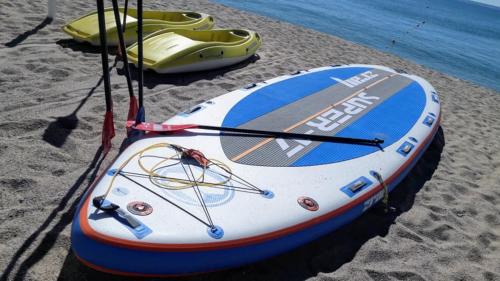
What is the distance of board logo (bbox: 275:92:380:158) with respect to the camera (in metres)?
3.65

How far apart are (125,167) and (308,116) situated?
2073 millimetres

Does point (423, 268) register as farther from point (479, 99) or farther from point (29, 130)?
point (479, 99)

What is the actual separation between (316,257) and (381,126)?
1973mm

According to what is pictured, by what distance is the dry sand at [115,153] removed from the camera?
8.88 ft

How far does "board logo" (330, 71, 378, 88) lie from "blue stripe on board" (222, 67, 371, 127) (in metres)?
0.08

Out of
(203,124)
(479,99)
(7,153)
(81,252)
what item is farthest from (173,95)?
(479,99)

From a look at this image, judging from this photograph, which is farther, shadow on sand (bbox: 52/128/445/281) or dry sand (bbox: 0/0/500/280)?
dry sand (bbox: 0/0/500/280)

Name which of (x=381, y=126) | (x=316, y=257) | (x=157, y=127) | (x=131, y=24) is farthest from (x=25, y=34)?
(x=316, y=257)

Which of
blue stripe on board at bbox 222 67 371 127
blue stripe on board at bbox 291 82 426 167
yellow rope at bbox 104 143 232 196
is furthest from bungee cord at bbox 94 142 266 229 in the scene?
blue stripe on board at bbox 222 67 371 127

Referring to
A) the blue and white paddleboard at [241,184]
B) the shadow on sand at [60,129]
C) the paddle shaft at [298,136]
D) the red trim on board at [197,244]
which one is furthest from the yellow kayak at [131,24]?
the red trim on board at [197,244]

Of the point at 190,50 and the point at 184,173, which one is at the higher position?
the point at 184,173

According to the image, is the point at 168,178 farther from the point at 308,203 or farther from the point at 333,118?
the point at 333,118

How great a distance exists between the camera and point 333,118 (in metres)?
4.38

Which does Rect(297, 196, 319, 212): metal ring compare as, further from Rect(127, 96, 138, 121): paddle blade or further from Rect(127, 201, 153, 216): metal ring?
Rect(127, 96, 138, 121): paddle blade
